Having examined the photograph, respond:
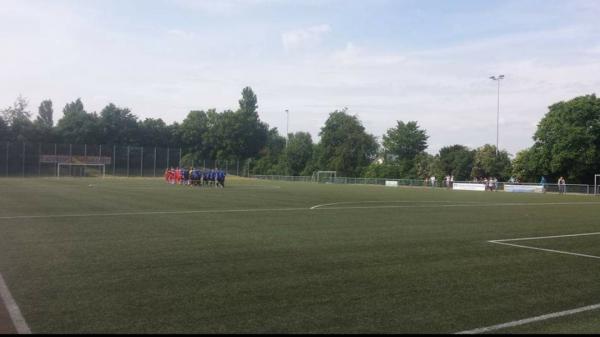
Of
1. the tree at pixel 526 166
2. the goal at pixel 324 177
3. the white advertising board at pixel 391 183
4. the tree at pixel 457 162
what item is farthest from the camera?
the goal at pixel 324 177

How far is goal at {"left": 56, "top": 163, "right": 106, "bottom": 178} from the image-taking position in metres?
70.4

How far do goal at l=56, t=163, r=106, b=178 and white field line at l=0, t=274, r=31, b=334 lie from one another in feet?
225

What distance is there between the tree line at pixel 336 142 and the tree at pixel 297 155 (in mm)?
193

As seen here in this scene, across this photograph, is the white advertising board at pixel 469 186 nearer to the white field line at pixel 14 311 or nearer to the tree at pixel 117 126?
the white field line at pixel 14 311

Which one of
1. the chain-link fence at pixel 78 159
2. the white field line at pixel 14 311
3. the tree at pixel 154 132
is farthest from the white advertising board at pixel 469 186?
the tree at pixel 154 132

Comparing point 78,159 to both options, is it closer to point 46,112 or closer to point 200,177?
point 200,177

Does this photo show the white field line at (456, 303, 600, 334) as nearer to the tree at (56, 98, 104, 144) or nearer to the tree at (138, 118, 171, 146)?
the tree at (56, 98, 104, 144)

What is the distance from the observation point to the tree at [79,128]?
306ft

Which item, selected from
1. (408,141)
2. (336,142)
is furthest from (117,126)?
(408,141)

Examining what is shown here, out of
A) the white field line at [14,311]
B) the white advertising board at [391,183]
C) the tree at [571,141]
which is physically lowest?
the white field line at [14,311]

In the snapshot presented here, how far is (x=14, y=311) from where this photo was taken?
559 cm

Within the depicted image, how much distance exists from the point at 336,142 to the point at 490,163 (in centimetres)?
3447

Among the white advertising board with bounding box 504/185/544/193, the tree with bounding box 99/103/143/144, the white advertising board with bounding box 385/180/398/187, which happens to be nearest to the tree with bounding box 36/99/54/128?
the tree with bounding box 99/103/143/144

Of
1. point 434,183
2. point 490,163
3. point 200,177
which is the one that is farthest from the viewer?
point 490,163
